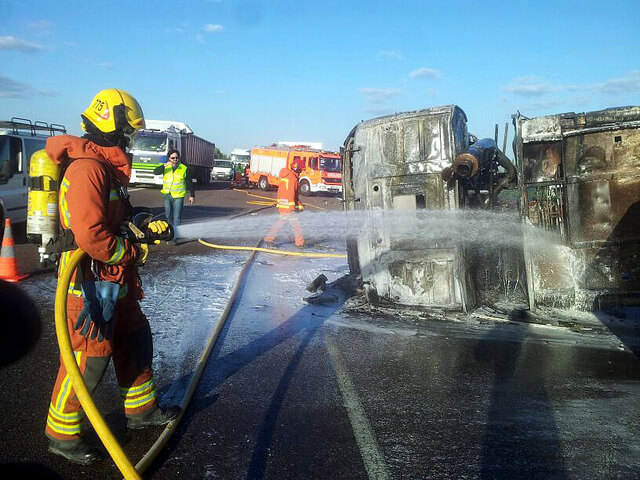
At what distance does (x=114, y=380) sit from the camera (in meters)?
3.79

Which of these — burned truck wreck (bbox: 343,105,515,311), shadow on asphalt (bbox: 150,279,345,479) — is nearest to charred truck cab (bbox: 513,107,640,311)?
burned truck wreck (bbox: 343,105,515,311)

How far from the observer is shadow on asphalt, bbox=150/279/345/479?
113 inches

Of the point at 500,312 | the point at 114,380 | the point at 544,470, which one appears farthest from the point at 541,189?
the point at 114,380

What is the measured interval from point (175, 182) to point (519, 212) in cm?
672

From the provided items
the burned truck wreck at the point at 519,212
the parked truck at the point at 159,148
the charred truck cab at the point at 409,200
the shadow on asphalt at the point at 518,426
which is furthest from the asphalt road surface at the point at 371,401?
the parked truck at the point at 159,148

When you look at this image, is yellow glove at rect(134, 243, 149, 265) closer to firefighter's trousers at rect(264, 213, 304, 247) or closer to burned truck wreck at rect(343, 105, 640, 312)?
burned truck wreck at rect(343, 105, 640, 312)

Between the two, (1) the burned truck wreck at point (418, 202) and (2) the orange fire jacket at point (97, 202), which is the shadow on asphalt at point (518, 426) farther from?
(2) the orange fire jacket at point (97, 202)

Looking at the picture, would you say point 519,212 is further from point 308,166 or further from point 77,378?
point 308,166

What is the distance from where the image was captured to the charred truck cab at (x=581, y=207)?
16.7 ft

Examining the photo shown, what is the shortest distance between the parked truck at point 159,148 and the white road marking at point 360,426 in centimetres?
1595

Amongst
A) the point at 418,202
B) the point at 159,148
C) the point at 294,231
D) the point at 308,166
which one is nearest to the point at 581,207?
the point at 418,202

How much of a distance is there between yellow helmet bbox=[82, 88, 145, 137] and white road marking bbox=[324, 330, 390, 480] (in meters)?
2.18

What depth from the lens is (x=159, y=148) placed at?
22.3 metres

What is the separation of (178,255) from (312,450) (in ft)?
21.6
